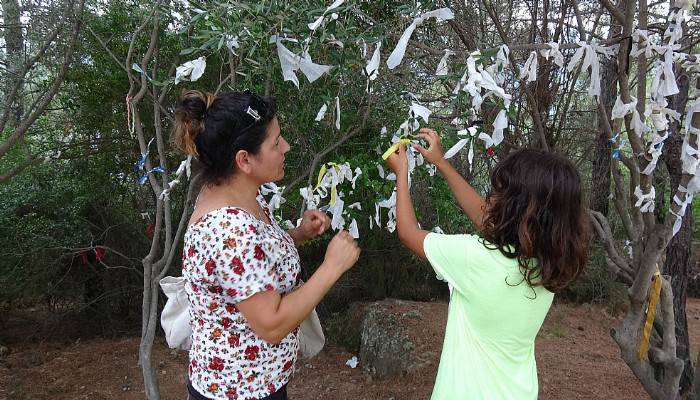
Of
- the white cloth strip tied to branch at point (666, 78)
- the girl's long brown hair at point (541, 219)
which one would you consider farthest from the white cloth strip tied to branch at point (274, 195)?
the white cloth strip tied to branch at point (666, 78)

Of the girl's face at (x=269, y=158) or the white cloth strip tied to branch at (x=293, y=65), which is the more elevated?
the white cloth strip tied to branch at (x=293, y=65)

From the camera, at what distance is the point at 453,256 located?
4.58 feet

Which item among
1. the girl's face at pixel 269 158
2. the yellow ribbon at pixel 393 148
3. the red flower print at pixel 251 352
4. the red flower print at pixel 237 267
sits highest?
the girl's face at pixel 269 158

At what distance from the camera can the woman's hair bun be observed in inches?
53.3

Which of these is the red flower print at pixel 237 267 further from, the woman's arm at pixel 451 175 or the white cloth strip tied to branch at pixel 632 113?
the white cloth strip tied to branch at pixel 632 113

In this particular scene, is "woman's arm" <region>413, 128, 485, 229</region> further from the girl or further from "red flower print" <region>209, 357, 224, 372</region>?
"red flower print" <region>209, 357, 224, 372</region>

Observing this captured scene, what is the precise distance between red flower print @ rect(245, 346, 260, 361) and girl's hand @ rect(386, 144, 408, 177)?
0.67 meters

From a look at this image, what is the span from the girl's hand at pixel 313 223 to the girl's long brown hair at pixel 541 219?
1.95ft

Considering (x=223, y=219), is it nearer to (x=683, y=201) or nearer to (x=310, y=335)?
(x=310, y=335)

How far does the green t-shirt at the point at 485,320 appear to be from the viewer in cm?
135

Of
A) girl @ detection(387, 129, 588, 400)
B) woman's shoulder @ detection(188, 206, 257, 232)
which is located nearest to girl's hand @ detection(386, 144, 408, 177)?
girl @ detection(387, 129, 588, 400)

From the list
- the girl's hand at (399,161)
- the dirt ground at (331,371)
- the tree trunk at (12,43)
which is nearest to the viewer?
the girl's hand at (399,161)

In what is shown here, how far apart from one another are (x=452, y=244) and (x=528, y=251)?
0.21 m

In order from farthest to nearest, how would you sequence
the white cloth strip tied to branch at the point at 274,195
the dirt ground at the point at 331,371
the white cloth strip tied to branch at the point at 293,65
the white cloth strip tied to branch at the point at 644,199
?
the dirt ground at the point at 331,371
the white cloth strip tied to branch at the point at 274,195
the white cloth strip tied to branch at the point at 644,199
the white cloth strip tied to branch at the point at 293,65
